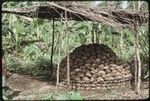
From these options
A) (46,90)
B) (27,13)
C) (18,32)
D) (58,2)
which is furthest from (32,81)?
(18,32)

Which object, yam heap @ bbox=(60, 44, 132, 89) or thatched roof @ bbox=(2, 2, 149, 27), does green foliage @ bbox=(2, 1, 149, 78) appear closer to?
yam heap @ bbox=(60, 44, 132, 89)

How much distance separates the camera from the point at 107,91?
11.1 m

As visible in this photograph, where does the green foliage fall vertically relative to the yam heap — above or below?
below

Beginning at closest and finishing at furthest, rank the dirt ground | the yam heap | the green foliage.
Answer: the dirt ground → the yam heap → the green foliage

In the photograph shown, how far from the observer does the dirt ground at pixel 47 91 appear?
10133 millimetres

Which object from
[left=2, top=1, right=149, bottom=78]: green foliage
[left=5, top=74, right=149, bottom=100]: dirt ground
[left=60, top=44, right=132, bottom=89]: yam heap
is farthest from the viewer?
[left=2, top=1, right=149, bottom=78]: green foliage

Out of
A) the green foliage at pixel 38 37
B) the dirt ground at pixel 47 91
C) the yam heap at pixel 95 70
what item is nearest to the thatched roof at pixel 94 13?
the yam heap at pixel 95 70

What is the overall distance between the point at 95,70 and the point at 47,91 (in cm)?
127

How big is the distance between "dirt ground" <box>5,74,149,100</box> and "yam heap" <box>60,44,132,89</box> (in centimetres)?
28

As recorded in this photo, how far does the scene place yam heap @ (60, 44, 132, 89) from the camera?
37.4ft

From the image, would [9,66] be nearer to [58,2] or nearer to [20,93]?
[20,93]

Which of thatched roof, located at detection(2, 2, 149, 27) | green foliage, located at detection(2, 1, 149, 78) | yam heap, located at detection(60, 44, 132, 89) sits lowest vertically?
green foliage, located at detection(2, 1, 149, 78)

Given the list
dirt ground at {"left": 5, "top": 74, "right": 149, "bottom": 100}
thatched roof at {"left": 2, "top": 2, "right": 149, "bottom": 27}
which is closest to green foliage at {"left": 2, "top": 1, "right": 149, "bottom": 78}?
dirt ground at {"left": 5, "top": 74, "right": 149, "bottom": 100}

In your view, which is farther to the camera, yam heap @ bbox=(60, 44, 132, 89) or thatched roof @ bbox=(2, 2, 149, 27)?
yam heap @ bbox=(60, 44, 132, 89)
